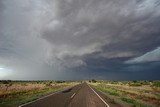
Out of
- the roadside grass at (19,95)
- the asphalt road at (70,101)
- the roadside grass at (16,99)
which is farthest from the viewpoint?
the roadside grass at (19,95)

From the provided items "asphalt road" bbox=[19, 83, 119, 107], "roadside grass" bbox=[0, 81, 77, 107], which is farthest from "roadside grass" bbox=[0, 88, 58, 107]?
"asphalt road" bbox=[19, 83, 119, 107]

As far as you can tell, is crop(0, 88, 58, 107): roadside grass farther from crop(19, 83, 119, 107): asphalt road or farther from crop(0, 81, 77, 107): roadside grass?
crop(19, 83, 119, 107): asphalt road

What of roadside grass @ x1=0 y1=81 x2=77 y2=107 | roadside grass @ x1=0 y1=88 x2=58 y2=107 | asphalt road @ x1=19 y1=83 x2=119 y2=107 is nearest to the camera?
asphalt road @ x1=19 y1=83 x2=119 y2=107

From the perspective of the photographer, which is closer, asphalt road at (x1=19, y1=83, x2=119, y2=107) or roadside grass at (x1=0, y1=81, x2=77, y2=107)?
asphalt road at (x1=19, y1=83, x2=119, y2=107)

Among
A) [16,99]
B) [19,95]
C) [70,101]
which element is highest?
[19,95]

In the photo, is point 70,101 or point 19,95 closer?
point 70,101

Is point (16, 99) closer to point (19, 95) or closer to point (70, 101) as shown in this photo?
point (70, 101)

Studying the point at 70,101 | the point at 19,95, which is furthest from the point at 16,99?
the point at 19,95

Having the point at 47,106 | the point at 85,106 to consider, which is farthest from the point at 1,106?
the point at 85,106

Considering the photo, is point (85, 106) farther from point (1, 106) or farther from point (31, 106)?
point (1, 106)

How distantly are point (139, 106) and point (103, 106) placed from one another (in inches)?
151

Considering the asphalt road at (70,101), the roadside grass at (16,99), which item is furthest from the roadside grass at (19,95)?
the asphalt road at (70,101)

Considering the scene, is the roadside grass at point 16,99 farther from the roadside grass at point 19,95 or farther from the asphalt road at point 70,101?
the asphalt road at point 70,101

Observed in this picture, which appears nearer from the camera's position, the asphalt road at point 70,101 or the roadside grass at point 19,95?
the asphalt road at point 70,101
